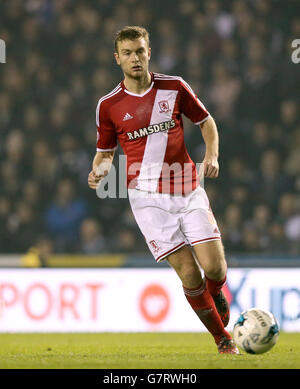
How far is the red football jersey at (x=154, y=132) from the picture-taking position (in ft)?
18.9

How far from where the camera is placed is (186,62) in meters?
12.0

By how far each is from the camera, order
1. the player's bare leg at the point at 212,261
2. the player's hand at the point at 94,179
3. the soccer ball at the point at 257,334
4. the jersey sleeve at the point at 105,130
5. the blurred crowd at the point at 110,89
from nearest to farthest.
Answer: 1. the soccer ball at the point at 257,334
2. the player's bare leg at the point at 212,261
3. the player's hand at the point at 94,179
4. the jersey sleeve at the point at 105,130
5. the blurred crowd at the point at 110,89

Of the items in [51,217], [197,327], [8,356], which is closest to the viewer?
[8,356]

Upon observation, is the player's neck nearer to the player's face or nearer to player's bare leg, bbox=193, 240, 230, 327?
the player's face

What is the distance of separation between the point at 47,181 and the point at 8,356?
5.48 metres

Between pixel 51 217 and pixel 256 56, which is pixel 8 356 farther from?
pixel 256 56

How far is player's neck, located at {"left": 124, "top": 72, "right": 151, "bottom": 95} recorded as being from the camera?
19.0 feet

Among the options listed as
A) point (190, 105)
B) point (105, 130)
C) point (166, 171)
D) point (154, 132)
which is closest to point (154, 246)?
point (166, 171)

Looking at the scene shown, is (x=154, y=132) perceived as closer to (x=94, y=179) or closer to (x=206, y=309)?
(x=94, y=179)

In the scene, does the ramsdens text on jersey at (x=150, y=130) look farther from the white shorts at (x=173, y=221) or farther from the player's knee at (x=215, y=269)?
the player's knee at (x=215, y=269)

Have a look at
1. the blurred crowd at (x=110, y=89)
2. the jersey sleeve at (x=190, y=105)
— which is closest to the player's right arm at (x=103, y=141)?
the jersey sleeve at (x=190, y=105)

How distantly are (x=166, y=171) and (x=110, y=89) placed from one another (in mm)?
6308
